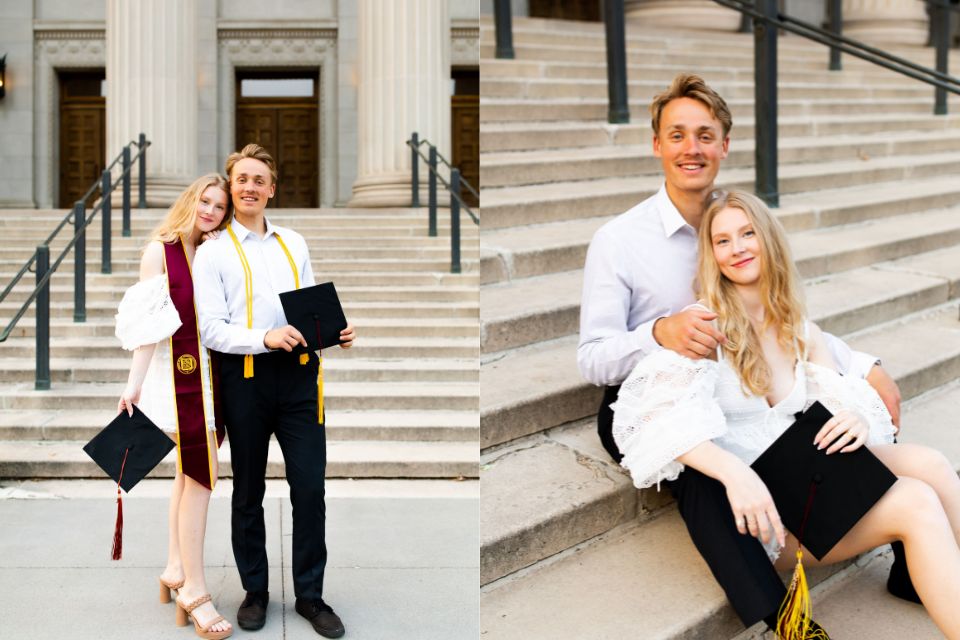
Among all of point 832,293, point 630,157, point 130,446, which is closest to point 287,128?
point 630,157

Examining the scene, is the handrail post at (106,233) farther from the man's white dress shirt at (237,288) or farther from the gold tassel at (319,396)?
the gold tassel at (319,396)

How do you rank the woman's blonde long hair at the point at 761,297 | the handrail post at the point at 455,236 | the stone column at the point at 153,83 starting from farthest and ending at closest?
the stone column at the point at 153,83
the handrail post at the point at 455,236
the woman's blonde long hair at the point at 761,297

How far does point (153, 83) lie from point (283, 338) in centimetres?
1146

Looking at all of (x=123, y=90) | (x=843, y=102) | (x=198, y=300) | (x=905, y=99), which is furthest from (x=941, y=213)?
(x=123, y=90)

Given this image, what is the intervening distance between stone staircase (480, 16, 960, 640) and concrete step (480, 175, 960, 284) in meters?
0.01

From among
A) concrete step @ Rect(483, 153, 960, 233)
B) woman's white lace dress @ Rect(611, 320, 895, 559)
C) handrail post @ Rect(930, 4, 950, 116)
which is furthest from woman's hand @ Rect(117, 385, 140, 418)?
handrail post @ Rect(930, 4, 950, 116)

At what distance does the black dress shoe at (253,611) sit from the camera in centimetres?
363

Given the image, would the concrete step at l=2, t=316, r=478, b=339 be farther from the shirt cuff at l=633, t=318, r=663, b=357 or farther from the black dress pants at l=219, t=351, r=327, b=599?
the shirt cuff at l=633, t=318, r=663, b=357

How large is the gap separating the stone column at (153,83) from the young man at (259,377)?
10334 millimetres

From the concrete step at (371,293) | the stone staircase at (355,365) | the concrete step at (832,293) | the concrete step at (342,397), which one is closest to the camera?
the concrete step at (832,293)

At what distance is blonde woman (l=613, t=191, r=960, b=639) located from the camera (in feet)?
9.18

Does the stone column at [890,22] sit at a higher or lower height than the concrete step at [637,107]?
higher

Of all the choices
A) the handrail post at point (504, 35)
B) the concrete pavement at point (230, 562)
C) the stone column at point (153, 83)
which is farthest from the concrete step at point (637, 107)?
the stone column at point (153, 83)

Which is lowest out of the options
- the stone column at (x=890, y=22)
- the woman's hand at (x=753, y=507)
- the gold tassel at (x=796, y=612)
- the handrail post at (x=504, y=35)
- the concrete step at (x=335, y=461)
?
the concrete step at (x=335, y=461)
